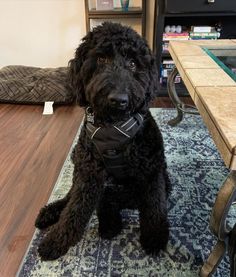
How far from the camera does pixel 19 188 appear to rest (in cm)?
147

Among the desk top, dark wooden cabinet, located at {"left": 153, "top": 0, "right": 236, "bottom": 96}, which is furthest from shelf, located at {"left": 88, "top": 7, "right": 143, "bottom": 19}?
the desk top

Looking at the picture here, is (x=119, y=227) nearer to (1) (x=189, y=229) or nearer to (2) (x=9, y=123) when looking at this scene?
(1) (x=189, y=229)

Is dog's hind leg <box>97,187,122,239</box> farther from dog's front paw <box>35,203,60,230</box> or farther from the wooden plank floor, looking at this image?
the wooden plank floor

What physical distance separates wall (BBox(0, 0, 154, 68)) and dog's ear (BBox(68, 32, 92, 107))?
1.84m

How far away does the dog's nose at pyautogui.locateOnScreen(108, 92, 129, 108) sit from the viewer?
79cm

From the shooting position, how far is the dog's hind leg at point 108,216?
117 centimetres

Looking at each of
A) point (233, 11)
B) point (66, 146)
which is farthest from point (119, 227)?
point (233, 11)

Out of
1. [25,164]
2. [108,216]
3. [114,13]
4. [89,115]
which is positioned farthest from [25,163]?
[114,13]

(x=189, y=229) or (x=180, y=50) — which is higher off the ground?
(x=180, y=50)

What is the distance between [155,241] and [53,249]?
1.26ft

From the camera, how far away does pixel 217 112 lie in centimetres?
81

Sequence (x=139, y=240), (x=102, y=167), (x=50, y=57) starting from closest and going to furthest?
1. (x=102, y=167)
2. (x=139, y=240)
3. (x=50, y=57)

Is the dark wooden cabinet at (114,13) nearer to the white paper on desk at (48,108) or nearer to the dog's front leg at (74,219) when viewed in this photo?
the white paper on desk at (48,108)

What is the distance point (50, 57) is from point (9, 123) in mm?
1048
